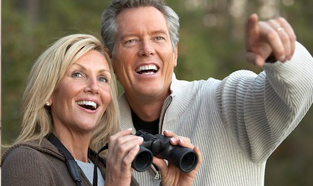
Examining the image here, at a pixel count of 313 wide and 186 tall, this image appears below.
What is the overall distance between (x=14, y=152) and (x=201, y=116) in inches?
45.7

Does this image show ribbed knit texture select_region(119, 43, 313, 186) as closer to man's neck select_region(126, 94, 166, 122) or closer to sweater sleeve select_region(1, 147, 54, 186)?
man's neck select_region(126, 94, 166, 122)

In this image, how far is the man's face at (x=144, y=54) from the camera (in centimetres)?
436

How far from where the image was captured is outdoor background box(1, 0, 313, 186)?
11.7 metres

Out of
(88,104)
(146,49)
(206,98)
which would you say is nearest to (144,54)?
(146,49)

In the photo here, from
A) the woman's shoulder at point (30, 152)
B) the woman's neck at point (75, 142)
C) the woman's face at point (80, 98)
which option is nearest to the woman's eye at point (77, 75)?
the woman's face at point (80, 98)

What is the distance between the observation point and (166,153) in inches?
144

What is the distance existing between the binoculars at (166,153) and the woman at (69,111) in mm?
46

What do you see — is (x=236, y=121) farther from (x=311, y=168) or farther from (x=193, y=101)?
(x=311, y=168)

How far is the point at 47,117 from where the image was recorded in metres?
3.97

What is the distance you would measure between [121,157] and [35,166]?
43cm

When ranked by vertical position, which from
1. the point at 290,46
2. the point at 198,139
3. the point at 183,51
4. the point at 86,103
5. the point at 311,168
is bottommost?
the point at 311,168

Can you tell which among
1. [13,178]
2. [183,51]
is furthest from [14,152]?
[183,51]

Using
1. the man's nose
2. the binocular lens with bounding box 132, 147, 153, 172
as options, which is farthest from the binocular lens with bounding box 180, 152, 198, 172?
the man's nose

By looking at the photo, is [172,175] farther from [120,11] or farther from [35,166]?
[120,11]
